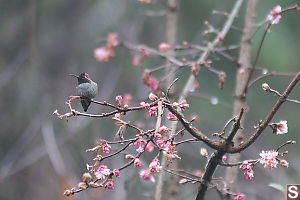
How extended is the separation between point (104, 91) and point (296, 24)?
332 centimetres

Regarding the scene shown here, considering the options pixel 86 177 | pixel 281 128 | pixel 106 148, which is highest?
pixel 281 128

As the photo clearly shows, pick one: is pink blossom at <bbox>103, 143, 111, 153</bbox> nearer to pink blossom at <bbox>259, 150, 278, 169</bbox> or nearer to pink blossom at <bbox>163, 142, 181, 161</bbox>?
pink blossom at <bbox>163, 142, 181, 161</bbox>

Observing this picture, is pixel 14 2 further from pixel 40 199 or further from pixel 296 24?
pixel 296 24

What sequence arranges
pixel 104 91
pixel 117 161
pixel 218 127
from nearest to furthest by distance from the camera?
pixel 117 161 → pixel 104 91 → pixel 218 127

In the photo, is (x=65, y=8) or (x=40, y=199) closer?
(x=40, y=199)

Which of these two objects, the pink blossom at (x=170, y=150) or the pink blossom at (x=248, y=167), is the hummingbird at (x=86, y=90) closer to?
the pink blossom at (x=170, y=150)

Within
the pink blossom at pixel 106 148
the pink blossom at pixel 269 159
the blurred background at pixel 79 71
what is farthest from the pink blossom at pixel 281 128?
the blurred background at pixel 79 71

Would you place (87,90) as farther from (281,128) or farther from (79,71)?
(79,71)

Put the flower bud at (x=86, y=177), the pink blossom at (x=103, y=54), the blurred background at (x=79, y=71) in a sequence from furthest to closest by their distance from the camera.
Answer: the blurred background at (x=79, y=71) → the pink blossom at (x=103, y=54) → the flower bud at (x=86, y=177)

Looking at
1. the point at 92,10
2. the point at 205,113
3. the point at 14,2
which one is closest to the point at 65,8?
the point at 92,10

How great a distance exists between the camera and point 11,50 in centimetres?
673

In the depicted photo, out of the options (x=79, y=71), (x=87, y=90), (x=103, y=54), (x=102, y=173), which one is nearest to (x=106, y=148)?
(x=102, y=173)

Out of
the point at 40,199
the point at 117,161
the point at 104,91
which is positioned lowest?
the point at 117,161

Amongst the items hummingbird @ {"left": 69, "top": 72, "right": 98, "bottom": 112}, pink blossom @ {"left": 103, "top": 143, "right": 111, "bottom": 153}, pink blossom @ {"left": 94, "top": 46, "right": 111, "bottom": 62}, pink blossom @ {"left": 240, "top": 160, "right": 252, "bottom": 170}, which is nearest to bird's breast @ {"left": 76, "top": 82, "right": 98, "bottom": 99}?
hummingbird @ {"left": 69, "top": 72, "right": 98, "bottom": 112}
